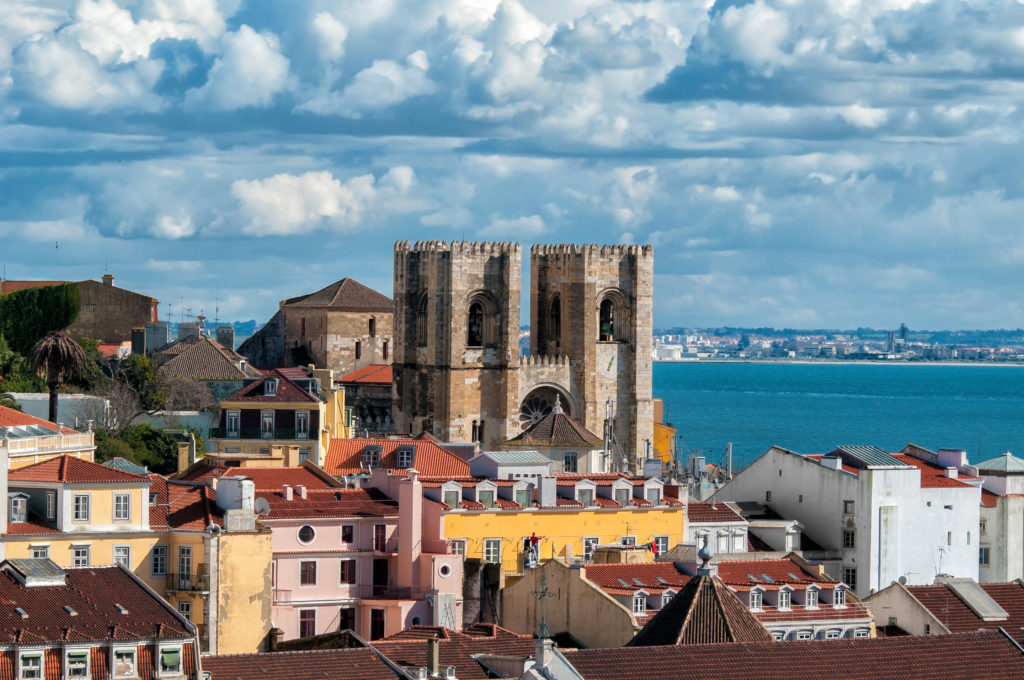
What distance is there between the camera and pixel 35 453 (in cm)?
5669

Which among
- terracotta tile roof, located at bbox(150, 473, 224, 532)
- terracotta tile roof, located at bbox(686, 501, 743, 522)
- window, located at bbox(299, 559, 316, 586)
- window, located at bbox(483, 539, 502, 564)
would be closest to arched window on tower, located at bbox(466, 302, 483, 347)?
terracotta tile roof, located at bbox(686, 501, 743, 522)

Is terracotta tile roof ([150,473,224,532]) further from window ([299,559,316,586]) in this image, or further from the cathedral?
the cathedral

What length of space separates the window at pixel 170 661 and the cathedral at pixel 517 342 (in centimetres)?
5395

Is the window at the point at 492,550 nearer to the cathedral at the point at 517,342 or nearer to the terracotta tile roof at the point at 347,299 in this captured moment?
the cathedral at the point at 517,342

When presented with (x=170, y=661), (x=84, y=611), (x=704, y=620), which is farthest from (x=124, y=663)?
(x=704, y=620)

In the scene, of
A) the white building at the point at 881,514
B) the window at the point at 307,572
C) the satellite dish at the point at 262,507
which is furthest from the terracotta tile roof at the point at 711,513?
the satellite dish at the point at 262,507

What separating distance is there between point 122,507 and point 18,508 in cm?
232

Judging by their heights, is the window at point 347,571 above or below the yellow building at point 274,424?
below

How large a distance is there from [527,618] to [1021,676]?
15130 mm

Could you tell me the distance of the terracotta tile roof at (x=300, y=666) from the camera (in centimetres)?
3922

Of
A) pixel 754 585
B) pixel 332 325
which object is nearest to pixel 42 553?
pixel 754 585

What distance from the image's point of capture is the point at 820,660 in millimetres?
38188

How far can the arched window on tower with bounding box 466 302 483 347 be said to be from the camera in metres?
96.2

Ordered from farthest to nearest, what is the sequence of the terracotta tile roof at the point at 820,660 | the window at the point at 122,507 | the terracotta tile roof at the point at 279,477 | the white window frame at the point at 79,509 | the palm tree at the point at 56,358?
1. the palm tree at the point at 56,358
2. the terracotta tile roof at the point at 279,477
3. the window at the point at 122,507
4. the white window frame at the point at 79,509
5. the terracotta tile roof at the point at 820,660
